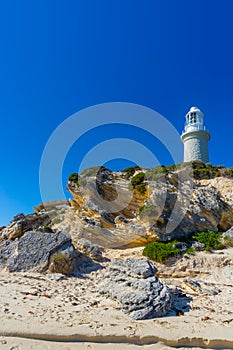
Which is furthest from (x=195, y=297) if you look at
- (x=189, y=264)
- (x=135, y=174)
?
(x=135, y=174)

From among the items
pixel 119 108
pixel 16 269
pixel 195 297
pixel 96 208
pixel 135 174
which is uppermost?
pixel 119 108

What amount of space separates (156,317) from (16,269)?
252 inches

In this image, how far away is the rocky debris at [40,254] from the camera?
10.1 metres

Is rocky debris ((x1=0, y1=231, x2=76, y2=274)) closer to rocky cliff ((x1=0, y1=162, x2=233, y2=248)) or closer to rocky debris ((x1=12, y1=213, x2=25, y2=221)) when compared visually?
rocky cliff ((x1=0, y1=162, x2=233, y2=248))

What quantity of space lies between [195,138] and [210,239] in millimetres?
23013

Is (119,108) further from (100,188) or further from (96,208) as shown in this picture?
(96,208)

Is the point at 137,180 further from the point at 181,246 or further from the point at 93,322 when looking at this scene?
the point at 93,322

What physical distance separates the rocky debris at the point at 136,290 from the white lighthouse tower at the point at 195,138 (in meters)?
28.0

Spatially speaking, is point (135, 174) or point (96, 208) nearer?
point (96, 208)

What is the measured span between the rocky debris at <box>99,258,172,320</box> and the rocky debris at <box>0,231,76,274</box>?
274 cm

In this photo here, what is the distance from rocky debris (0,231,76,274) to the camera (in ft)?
33.0

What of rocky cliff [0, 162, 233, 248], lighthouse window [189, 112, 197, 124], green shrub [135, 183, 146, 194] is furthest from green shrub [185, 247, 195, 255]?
lighthouse window [189, 112, 197, 124]

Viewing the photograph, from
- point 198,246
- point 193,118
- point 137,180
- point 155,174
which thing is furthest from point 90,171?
point 193,118

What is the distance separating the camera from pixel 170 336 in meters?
5.19
